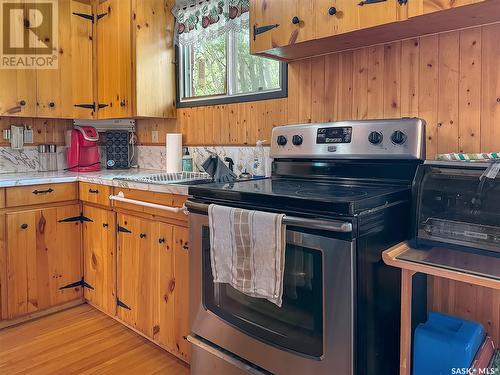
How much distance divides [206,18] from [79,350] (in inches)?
82.9

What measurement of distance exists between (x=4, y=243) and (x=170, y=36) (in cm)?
175

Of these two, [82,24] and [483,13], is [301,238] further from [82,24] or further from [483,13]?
[82,24]

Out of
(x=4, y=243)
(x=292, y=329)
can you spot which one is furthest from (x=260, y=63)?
(x=4, y=243)

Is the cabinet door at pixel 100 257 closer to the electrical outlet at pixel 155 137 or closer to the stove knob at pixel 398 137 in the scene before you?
the electrical outlet at pixel 155 137

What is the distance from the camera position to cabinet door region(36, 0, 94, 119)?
2.90m

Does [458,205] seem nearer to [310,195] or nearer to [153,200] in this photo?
[310,195]

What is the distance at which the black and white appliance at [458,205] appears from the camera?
1.18m

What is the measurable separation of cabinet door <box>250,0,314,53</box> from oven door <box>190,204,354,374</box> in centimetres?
83

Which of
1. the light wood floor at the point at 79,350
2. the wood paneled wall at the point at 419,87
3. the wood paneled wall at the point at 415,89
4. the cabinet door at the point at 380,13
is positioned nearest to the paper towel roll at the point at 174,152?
the wood paneled wall at the point at 415,89

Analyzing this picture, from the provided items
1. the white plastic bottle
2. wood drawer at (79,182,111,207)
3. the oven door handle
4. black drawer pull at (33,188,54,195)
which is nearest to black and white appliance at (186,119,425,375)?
the oven door handle

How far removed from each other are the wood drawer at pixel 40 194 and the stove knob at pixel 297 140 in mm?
1646

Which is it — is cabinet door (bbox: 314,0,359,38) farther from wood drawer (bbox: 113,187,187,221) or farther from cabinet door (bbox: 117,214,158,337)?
cabinet door (bbox: 117,214,158,337)

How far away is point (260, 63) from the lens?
7.97ft

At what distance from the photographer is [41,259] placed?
2.62 metres
